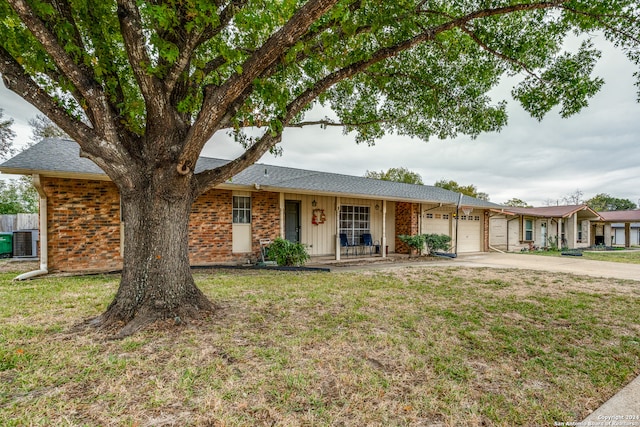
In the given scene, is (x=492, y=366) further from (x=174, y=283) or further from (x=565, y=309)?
(x=174, y=283)

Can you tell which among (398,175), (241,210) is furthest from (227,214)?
(398,175)

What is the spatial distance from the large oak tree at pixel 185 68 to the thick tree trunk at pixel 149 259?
0.01m

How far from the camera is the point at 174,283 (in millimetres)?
3920

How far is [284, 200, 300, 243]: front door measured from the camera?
434 inches

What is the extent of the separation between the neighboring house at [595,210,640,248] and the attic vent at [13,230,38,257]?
35.0 meters

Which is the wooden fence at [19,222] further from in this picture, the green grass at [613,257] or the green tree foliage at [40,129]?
the green grass at [613,257]

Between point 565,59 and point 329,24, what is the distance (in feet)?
14.1

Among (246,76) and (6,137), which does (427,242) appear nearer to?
(246,76)

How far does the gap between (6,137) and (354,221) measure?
2520cm

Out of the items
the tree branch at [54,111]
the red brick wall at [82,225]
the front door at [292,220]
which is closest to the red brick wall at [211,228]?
the red brick wall at [82,225]

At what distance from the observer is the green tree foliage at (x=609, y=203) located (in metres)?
48.8

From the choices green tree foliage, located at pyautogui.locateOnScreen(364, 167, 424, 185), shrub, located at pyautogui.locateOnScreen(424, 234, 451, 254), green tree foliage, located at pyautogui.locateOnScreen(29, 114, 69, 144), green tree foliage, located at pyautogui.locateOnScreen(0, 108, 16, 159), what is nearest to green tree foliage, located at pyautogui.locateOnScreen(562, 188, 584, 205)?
green tree foliage, located at pyautogui.locateOnScreen(364, 167, 424, 185)

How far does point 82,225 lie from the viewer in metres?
7.68

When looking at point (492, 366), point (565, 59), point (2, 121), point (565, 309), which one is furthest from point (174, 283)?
point (2, 121)
